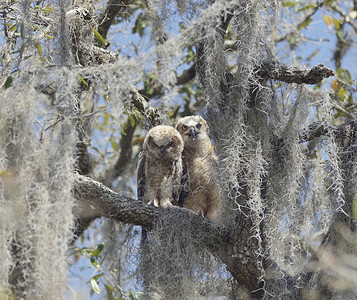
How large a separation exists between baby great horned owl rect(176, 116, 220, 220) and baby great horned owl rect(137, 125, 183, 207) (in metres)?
Result: 0.09

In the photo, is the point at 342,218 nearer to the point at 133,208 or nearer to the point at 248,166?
the point at 248,166

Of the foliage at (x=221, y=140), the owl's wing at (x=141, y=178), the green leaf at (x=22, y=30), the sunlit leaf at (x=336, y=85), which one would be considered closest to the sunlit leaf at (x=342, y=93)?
the sunlit leaf at (x=336, y=85)

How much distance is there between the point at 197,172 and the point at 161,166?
33 cm

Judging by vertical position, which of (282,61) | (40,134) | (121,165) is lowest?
(121,165)

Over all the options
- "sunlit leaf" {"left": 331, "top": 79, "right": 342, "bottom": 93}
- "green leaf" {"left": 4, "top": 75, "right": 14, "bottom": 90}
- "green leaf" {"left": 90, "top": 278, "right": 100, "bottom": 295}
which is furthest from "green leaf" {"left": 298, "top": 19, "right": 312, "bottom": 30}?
"green leaf" {"left": 4, "top": 75, "right": 14, "bottom": 90}

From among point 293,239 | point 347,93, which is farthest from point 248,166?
point 347,93

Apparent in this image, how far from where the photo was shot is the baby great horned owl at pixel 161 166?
462 cm

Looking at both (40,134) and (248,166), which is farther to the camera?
(248,166)

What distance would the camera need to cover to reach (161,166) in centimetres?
477

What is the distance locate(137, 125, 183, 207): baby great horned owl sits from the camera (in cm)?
462

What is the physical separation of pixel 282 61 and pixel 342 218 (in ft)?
3.60

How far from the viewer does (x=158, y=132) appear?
4.65 m

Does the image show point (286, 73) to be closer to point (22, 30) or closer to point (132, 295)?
point (22, 30)

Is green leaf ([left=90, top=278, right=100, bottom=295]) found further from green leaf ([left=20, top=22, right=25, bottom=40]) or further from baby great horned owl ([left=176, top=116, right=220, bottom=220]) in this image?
green leaf ([left=20, top=22, right=25, bottom=40])
